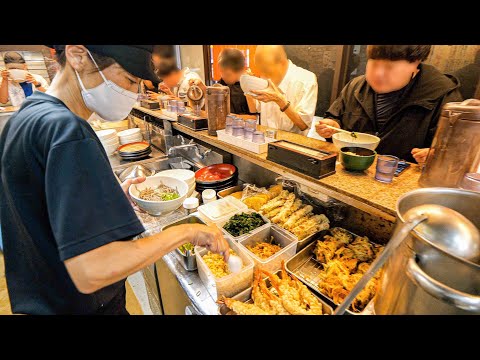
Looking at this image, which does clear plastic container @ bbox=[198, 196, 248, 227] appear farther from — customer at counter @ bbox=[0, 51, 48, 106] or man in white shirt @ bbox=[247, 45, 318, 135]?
customer at counter @ bbox=[0, 51, 48, 106]

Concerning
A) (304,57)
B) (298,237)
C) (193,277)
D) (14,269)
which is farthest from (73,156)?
(304,57)

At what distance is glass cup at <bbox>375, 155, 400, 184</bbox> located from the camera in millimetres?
1388

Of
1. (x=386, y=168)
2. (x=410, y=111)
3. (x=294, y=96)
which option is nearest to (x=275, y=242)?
(x=386, y=168)

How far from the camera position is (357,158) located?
1.53 m

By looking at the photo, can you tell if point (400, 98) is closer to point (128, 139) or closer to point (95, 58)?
point (95, 58)

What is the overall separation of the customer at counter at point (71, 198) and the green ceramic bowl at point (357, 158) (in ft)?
3.48

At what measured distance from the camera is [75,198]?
81 cm

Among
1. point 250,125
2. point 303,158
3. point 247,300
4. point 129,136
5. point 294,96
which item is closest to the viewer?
point 247,300

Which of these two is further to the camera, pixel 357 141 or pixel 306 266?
pixel 357 141

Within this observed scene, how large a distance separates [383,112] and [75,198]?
2.82 meters

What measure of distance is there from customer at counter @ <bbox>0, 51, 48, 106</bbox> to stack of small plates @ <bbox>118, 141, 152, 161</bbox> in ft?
12.4

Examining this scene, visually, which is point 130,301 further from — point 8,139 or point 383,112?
Answer: point 383,112

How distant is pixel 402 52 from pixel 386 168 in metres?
1.27

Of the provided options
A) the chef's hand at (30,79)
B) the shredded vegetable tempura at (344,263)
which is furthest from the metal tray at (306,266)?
the chef's hand at (30,79)
